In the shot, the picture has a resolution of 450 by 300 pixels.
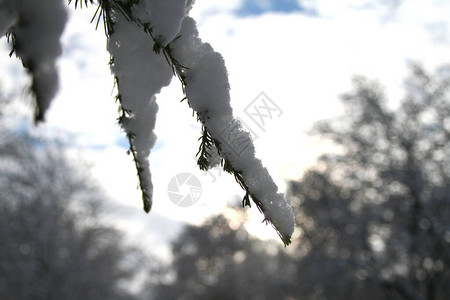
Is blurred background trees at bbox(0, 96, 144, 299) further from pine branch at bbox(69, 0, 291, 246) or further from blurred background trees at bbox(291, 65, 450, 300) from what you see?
pine branch at bbox(69, 0, 291, 246)

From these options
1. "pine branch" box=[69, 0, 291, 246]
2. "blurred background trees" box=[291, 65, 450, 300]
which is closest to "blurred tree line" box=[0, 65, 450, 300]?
"blurred background trees" box=[291, 65, 450, 300]

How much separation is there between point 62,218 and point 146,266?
1454cm

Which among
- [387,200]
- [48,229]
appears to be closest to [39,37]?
[387,200]

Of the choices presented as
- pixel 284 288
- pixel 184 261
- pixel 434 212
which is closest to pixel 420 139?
pixel 434 212

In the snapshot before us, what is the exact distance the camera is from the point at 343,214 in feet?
46.0

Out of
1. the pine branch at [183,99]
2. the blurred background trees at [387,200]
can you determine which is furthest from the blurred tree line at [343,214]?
the pine branch at [183,99]

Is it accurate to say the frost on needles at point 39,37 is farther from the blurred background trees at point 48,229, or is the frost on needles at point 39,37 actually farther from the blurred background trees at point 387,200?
the blurred background trees at point 48,229

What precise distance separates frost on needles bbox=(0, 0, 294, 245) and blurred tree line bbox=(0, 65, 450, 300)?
13109 mm

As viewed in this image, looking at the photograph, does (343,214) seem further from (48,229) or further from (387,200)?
(48,229)

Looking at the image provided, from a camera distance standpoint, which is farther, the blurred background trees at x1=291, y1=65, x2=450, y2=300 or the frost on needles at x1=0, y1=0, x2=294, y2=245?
the blurred background trees at x1=291, y1=65, x2=450, y2=300

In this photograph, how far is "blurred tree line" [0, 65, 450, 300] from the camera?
12.4 meters

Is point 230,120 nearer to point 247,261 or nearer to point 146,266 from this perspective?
point 247,261

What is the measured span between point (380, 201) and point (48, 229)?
14520 millimetres

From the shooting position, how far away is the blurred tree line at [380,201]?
12141 millimetres
